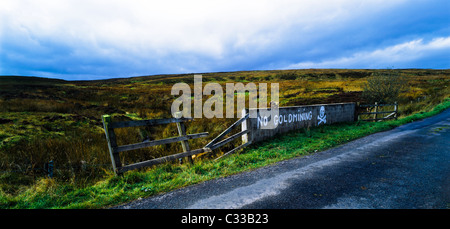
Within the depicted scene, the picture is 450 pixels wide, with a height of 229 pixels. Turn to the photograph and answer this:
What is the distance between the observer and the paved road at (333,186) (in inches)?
139

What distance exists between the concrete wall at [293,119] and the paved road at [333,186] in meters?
2.46

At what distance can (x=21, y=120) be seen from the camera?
34.0 feet

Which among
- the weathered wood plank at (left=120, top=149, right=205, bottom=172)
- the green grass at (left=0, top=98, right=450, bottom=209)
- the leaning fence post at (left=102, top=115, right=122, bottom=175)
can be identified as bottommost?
the green grass at (left=0, top=98, right=450, bottom=209)

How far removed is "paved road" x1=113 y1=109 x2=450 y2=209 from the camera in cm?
354

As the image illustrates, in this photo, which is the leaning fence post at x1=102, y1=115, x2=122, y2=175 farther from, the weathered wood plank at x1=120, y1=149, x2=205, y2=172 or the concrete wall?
the concrete wall

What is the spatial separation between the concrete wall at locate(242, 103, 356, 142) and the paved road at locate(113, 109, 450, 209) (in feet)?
8.08

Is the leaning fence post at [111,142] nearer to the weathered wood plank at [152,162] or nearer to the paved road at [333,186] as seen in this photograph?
the weathered wood plank at [152,162]

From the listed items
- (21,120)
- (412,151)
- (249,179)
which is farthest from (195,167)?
(21,120)

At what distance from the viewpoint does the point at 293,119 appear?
1022 cm

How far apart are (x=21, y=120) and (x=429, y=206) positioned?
14.9m

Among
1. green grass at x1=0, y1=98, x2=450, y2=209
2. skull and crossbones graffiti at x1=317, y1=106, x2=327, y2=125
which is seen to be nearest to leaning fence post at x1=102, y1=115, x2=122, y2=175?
green grass at x1=0, y1=98, x2=450, y2=209

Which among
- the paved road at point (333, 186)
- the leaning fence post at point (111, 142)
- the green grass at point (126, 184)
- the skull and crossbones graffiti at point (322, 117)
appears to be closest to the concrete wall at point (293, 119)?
the skull and crossbones graffiti at point (322, 117)

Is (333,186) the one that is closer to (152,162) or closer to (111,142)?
(152,162)
